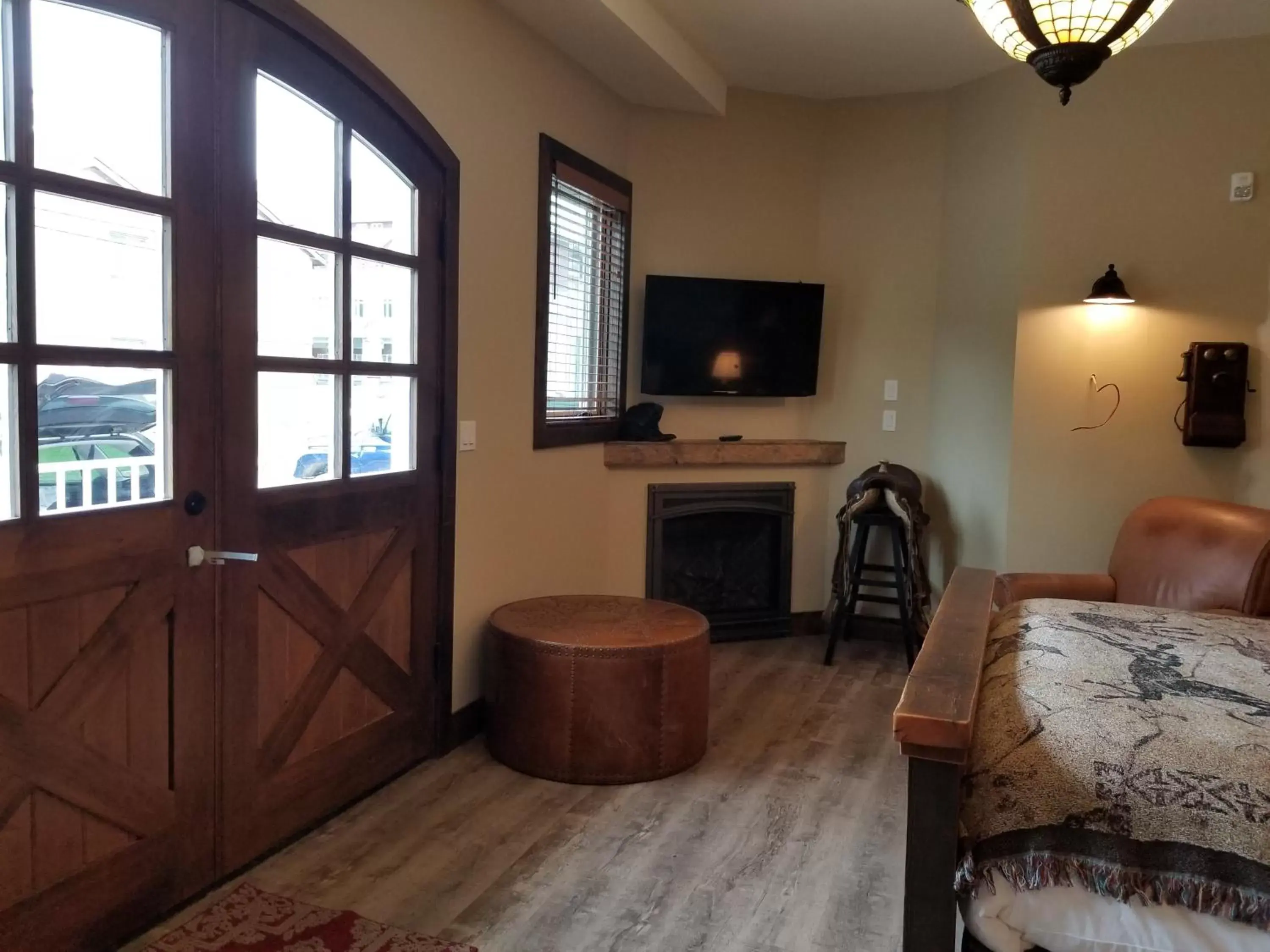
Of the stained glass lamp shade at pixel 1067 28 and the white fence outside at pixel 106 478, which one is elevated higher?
the stained glass lamp shade at pixel 1067 28

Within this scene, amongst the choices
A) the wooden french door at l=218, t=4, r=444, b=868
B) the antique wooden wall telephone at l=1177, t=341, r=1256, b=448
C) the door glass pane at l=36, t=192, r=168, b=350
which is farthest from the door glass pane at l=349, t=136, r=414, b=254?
the antique wooden wall telephone at l=1177, t=341, r=1256, b=448

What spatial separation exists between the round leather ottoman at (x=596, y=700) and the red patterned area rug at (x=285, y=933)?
0.98 metres

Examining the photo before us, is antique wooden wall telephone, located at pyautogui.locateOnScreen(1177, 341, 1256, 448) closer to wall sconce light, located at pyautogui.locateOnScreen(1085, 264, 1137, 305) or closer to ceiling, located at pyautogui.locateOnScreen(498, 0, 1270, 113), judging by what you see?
wall sconce light, located at pyautogui.locateOnScreen(1085, 264, 1137, 305)

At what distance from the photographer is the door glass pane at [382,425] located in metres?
2.96

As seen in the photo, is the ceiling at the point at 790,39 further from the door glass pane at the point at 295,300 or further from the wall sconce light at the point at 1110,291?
the door glass pane at the point at 295,300

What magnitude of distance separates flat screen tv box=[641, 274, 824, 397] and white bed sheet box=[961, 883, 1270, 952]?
329 centimetres

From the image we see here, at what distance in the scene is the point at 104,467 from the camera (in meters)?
2.12

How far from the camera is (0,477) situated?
191cm

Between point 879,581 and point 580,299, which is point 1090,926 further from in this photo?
point 879,581

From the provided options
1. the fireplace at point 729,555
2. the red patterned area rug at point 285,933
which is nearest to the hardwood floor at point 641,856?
the red patterned area rug at point 285,933

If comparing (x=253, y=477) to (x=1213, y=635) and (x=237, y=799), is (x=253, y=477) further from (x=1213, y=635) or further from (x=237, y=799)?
(x=1213, y=635)

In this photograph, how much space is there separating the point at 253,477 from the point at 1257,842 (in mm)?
2215

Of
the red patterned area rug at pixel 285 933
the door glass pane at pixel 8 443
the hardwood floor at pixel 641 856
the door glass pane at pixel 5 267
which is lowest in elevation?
the hardwood floor at pixel 641 856

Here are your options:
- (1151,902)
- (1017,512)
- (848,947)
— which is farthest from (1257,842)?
(1017,512)
